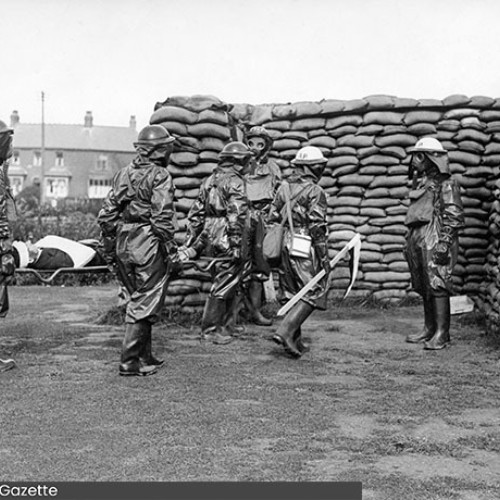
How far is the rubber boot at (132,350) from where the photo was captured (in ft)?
18.7

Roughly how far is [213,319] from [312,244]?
4.25 ft

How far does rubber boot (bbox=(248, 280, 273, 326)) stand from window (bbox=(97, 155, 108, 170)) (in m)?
56.4

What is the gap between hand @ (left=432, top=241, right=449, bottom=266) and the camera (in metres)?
6.96

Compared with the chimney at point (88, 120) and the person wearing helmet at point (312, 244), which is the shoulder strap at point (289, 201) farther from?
the chimney at point (88, 120)

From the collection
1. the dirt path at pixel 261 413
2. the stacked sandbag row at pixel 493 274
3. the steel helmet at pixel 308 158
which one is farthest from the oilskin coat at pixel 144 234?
the stacked sandbag row at pixel 493 274

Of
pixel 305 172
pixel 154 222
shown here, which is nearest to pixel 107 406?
pixel 154 222

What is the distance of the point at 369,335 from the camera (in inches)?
311

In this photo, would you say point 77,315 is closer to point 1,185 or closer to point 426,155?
point 1,185

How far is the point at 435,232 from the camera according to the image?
7125mm

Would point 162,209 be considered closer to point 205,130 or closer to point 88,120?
point 205,130

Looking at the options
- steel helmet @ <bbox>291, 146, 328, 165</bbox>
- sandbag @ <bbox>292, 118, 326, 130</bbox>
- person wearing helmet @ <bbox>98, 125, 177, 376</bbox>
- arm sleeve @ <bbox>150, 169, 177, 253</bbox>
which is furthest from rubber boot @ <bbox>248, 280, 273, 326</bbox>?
arm sleeve @ <bbox>150, 169, 177, 253</bbox>

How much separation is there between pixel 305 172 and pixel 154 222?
1.59 m

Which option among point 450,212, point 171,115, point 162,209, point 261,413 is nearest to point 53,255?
point 171,115

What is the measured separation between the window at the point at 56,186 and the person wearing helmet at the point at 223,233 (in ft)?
186
